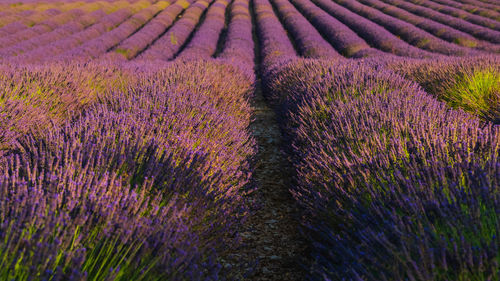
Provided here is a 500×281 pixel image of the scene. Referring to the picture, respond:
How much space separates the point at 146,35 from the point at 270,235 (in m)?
13.6

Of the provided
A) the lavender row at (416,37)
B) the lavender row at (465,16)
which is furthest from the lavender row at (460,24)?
the lavender row at (416,37)

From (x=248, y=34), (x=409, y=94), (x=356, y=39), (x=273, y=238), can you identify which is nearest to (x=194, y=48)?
(x=248, y=34)

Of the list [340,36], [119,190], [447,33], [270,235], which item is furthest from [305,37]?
[119,190]

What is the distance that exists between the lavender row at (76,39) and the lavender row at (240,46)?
202 inches

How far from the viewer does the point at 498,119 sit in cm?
342

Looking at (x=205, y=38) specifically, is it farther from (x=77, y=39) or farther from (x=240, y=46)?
(x=77, y=39)

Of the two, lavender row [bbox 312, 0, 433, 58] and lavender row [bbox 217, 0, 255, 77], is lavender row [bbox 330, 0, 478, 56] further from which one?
lavender row [bbox 217, 0, 255, 77]

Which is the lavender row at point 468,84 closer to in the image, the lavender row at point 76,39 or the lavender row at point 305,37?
the lavender row at point 305,37

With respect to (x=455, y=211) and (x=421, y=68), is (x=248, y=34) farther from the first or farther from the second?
(x=455, y=211)

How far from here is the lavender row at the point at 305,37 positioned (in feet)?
33.1

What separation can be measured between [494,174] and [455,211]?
29 cm

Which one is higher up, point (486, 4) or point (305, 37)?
point (486, 4)

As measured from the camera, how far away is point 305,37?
13117mm

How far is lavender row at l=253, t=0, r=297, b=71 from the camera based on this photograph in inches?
337
